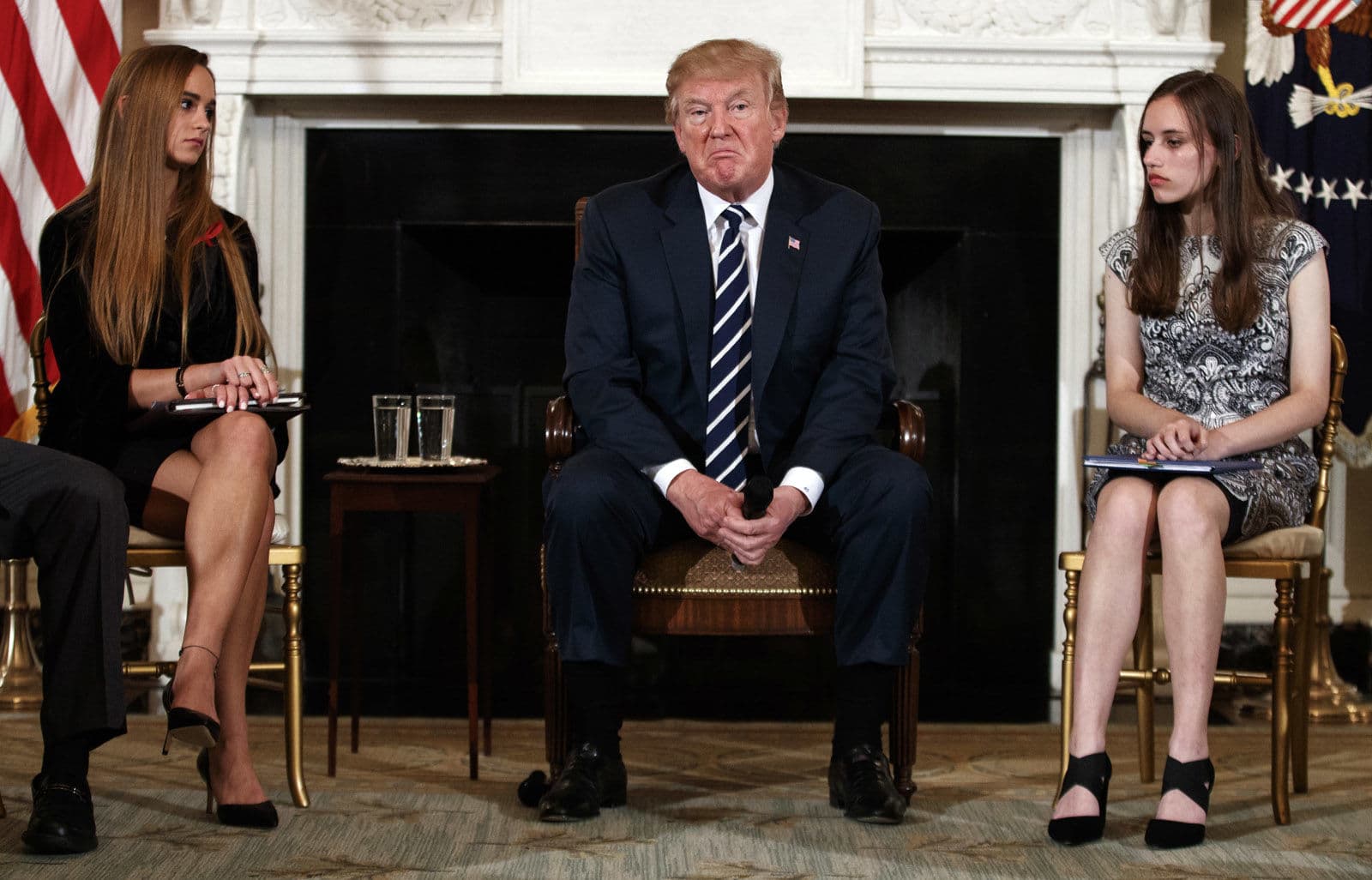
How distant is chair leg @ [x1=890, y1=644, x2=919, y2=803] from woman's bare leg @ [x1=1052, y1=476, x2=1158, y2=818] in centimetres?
28

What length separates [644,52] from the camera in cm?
368

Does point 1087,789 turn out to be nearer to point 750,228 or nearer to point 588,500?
point 588,500

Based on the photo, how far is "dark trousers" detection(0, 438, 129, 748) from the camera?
224cm

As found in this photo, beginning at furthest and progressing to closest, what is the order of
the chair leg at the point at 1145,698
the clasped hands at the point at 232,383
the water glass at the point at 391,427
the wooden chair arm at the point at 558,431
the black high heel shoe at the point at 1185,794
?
the water glass at the point at 391,427
the chair leg at the point at 1145,698
the wooden chair arm at the point at 558,431
the clasped hands at the point at 232,383
the black high heel shoe at the point at 1185,794

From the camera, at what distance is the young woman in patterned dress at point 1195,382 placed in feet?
7.97

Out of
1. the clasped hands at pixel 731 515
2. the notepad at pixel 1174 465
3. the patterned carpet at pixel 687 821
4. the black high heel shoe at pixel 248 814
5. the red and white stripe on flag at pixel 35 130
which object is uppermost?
the red and white stripe on flag at pixel 35 130

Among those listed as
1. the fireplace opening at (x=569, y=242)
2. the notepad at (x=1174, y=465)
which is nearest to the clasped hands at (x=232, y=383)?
the fireplace opening at (x=569, y=242)

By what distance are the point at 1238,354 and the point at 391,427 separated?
1.62 metres

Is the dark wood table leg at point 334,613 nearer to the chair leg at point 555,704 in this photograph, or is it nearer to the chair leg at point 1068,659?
the chair leg at point 555,704

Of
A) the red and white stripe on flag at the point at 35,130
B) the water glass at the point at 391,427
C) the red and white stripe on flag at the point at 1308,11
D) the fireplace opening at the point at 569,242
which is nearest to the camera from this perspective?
the water glass at the point at 391,427

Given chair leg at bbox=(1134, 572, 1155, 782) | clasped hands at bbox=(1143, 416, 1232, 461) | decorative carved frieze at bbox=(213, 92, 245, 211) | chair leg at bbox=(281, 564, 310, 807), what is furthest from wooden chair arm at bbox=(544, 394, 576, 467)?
decorative carved frieze at bbox=(213, 92, 245, 211)

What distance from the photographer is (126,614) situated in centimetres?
376

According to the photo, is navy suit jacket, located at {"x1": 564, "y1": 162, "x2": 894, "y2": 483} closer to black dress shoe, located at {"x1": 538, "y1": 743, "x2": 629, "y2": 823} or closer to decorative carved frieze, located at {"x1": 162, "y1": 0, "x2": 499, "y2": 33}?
black dress shoe, located at {"x1": 538, "y1": 743, "x2": 629, "y2": 823}

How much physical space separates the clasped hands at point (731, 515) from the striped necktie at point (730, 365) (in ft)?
0.56
